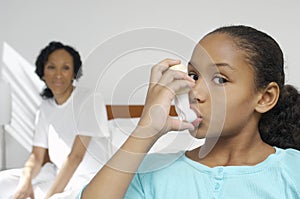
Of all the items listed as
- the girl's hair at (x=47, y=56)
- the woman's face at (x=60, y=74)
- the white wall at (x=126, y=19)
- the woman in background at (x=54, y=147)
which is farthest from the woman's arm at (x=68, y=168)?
the white wall at (x=126, y=19)

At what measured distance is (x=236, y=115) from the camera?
0.87m

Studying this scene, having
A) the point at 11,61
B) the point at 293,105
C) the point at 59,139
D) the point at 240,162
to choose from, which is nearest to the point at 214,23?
the point at 59,139

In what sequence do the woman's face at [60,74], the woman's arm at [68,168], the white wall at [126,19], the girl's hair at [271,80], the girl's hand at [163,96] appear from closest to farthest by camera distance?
the girl's hand at [163,96], the girl's hair at [271,80], the woman's arm at [68,168], the woman's face at [60,74], the white wall at [126,19]

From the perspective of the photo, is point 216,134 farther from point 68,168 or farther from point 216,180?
point 68,168

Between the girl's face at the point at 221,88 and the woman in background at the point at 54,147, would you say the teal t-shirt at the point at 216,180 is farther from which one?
the woman in background at the point at 54,147

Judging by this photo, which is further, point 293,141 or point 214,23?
point 214,23

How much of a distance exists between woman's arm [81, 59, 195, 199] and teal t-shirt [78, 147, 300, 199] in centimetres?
5

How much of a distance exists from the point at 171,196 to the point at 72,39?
2107 millimetres

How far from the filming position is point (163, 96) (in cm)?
78

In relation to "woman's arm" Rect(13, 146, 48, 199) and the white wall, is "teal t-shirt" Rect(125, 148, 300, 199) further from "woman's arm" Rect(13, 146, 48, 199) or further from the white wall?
the white wall

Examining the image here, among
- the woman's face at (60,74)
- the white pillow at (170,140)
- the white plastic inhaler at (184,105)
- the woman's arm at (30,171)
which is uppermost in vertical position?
the white plastic inhaler at (184,105)

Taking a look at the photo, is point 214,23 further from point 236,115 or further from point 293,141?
point 236,115

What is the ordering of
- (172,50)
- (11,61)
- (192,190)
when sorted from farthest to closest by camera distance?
(11,61) → (192,190) → (172,50)

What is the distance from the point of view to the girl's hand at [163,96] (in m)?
0.77
